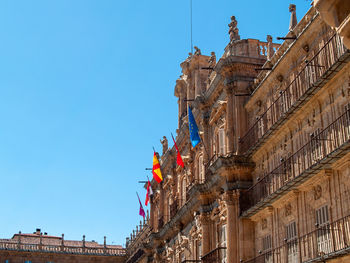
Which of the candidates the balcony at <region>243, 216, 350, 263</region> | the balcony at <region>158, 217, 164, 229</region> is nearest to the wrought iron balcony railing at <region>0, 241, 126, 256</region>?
the balcony at <region>158, 217, 164, 229</region>

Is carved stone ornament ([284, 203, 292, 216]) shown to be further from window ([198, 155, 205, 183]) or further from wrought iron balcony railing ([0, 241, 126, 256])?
wrought iron balcony railing ([0, 241, 126, 256])

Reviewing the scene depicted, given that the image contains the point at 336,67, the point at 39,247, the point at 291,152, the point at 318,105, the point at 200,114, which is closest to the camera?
the point at 336,67

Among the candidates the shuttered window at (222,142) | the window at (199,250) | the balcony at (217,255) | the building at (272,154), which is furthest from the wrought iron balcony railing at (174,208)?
the shuttered window at (222,142)

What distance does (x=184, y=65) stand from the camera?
32.8 metres

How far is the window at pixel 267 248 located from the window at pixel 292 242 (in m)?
1.18

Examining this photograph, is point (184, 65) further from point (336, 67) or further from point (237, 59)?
point (336, 67)

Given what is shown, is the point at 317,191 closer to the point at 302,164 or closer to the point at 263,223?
the point at 302,164

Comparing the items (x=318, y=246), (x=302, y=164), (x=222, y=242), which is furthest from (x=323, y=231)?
(x=222, y=242)

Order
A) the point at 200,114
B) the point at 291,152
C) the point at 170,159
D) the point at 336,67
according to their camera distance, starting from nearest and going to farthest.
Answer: the point at 336,67, the point at 291,152, the point at 200,114, the point at 170,159

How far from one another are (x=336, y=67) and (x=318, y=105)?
2.16 metres

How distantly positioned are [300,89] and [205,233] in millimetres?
9675

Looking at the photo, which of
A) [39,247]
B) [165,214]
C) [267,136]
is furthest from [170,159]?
[39,247]

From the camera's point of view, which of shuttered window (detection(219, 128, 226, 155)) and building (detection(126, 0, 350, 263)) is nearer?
building (detection(126, 0, 350, 263))

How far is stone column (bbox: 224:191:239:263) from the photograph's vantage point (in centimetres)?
2181
